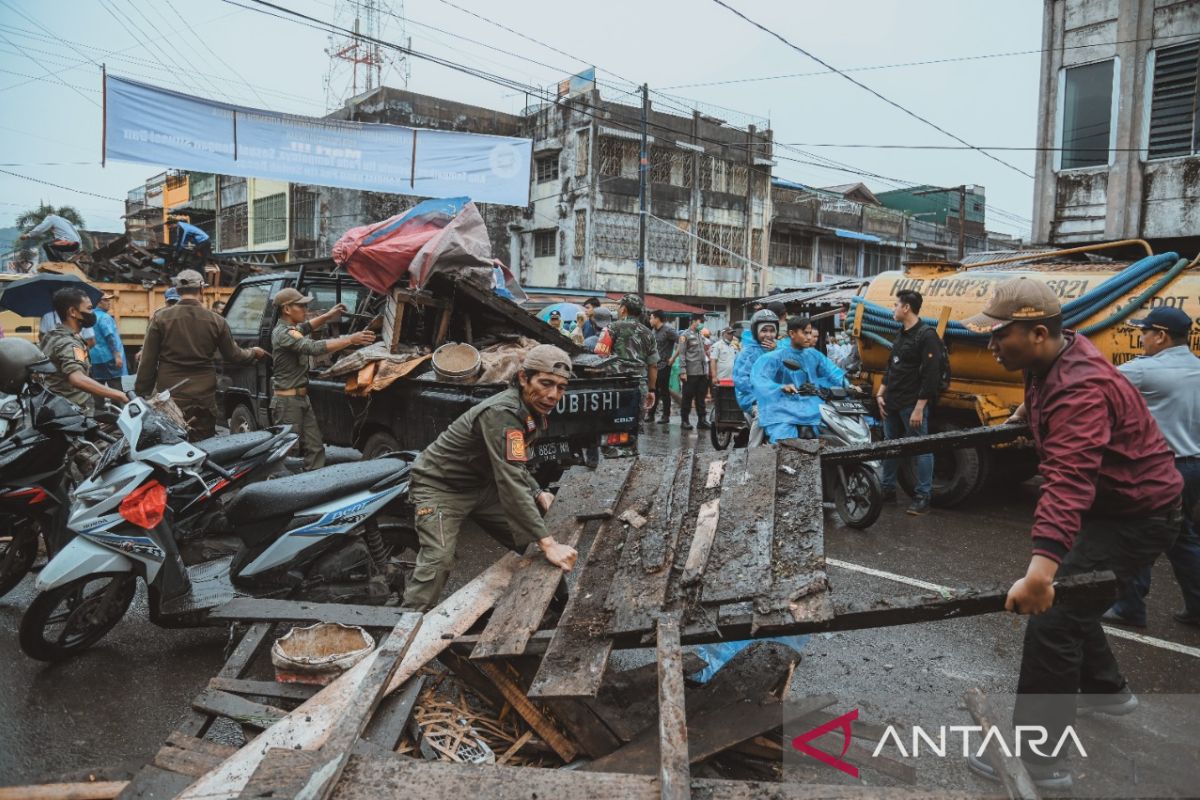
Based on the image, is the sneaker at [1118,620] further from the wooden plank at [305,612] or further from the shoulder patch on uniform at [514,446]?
the wooden plank at [305,612]

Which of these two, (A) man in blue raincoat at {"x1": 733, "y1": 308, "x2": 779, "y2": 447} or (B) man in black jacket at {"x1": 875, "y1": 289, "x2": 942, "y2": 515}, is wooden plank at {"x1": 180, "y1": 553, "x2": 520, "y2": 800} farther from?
(B) man in black jacket at {"x1": 875, "y1": 289, "x2": 942, "y2": 515}

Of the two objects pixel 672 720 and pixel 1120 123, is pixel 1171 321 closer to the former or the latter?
pixel 672 720

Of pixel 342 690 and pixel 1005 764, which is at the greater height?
pixel 1005 764

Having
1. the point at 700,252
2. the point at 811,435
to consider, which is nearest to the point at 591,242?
the point at 700,252

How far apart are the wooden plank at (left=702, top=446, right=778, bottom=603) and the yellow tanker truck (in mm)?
4279

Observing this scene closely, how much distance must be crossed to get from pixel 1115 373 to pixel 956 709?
5.50 feet

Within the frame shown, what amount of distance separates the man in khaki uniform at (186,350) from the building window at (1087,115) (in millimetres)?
13868

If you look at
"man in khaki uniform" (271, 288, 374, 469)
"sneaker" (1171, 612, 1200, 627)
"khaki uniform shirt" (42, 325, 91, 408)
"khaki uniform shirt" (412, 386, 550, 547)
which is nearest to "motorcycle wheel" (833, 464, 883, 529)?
"sneaker" (1171, 612, 1200, 627)

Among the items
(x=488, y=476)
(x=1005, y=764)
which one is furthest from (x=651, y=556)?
(x=1005, y=764)

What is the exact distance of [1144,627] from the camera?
4391 millimetres

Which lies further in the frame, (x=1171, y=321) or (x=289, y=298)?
(x=289, y=298)

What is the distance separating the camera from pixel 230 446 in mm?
4574

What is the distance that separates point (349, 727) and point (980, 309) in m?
6.91

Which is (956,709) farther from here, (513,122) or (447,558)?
(513,122)
